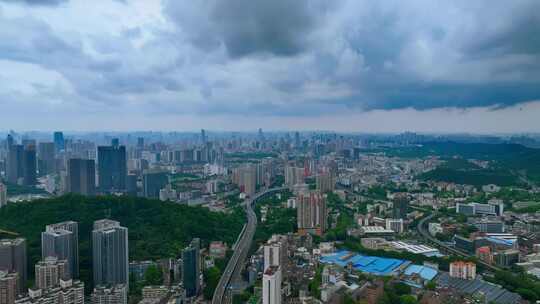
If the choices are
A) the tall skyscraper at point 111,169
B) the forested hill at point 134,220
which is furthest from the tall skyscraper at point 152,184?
the forested hill at point 134,220

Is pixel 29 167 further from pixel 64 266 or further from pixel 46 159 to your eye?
pixel 64 266

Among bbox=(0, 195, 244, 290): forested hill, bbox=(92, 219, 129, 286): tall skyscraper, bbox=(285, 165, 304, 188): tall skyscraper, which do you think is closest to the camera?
→ bbox=(92, 219, 129, 286): tall skyscraper

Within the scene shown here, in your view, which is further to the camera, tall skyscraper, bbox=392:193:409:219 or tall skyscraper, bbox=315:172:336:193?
tall skyscraper, bbox=315:172:336:193

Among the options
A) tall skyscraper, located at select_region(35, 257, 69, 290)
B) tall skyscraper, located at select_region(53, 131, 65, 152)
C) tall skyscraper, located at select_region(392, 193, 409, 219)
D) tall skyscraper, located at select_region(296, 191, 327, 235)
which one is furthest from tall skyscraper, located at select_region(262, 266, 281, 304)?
tall skyscraper, located at select_region(53, 131, 65, 152)

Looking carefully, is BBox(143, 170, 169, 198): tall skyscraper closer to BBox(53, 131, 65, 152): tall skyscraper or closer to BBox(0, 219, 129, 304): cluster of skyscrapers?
BBox(0, 219, 129, 304): cluster of skyscrapers

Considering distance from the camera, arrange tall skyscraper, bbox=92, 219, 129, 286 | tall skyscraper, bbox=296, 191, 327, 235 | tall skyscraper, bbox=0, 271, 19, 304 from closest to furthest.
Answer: tall skyscraper, bbox=0, 271, 19, 304 < tall skyscraper, bbox=92, 219, 129, 286 < tall skyscraper, bbox=296, 191, 327, 235

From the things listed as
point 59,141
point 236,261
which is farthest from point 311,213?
point 59,141

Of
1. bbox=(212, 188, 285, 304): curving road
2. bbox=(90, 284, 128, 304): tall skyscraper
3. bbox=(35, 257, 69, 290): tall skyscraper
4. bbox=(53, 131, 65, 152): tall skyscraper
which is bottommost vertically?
bbox=(212, 188, 285, 304): curving road
